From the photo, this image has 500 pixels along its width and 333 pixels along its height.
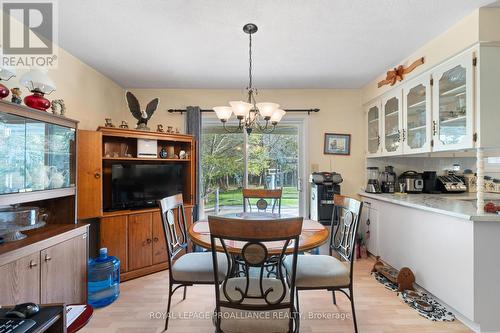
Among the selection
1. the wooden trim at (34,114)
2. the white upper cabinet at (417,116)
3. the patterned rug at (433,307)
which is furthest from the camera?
the white upper cabinet at (417,116)

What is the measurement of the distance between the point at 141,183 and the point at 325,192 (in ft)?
7.67

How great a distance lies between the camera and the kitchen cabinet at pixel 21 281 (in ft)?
4.33

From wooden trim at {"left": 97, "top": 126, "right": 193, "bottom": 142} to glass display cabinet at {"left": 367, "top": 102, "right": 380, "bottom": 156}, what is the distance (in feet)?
8.31

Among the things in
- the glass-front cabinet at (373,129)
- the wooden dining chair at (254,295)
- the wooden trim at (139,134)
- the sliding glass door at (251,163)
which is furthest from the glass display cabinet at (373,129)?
the wooden dining chair at (254,295)

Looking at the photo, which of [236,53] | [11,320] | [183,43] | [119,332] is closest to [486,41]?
[236,53]

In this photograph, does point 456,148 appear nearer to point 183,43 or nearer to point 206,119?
point 183,43

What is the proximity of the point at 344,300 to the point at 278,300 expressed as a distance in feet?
4.29

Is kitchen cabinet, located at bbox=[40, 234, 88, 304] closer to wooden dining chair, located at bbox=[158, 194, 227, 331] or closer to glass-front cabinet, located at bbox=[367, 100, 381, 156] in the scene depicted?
wooden dining chair, located at bbox=[158, 194, 227, 331]

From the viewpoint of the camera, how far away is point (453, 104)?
2.11 m

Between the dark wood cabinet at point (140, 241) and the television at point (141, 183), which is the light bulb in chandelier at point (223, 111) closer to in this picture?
the television at point (141, 183)

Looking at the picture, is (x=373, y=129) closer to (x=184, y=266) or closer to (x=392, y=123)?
(x=392, y=123)

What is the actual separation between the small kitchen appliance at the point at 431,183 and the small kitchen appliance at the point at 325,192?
1.03 meters

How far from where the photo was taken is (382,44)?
2318 mm

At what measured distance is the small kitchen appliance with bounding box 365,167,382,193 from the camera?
3.17 metres
